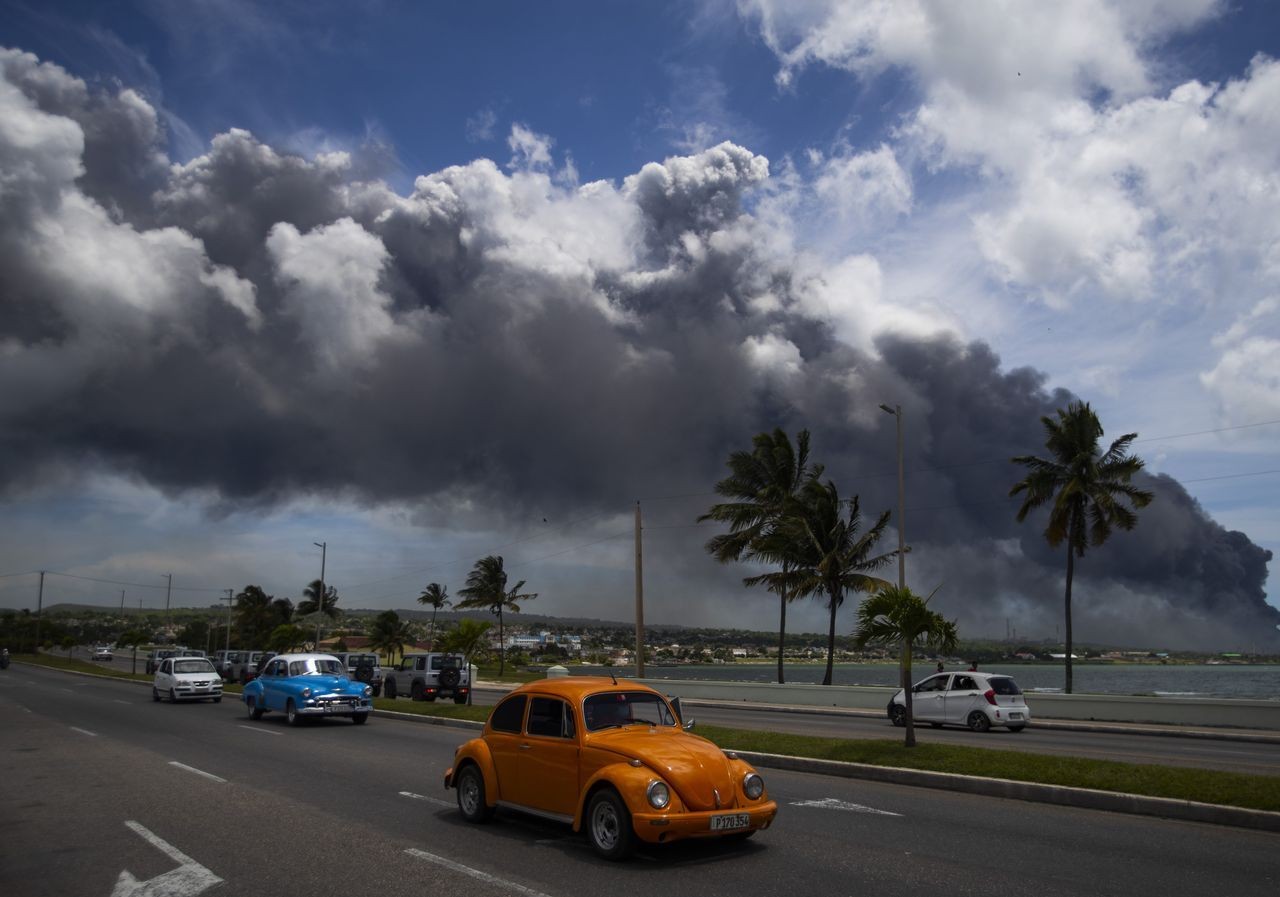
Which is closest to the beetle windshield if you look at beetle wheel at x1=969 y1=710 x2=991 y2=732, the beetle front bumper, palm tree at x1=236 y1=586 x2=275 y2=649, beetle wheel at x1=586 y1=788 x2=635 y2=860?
beetle wheel at x1=586 y1=788 x2=635 y2=860

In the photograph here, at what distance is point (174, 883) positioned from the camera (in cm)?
779

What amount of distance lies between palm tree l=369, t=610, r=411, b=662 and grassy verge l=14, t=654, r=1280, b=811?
91.6 meters

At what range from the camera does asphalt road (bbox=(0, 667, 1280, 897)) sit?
25.3ft

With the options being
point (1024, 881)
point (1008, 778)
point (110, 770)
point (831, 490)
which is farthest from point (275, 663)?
point (831, 490)

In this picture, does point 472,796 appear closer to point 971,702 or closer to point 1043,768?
point 1043,768

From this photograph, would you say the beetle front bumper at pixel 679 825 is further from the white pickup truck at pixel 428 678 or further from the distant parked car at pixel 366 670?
the distant parked car at pixel 366 670

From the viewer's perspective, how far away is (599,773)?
27.6 feet

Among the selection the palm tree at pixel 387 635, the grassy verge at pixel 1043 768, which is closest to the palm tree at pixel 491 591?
the palm tree at pixel 387 635

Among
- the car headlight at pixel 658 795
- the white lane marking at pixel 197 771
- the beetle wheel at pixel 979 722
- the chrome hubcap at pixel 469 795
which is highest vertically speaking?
the car headlight at pixel 658 795

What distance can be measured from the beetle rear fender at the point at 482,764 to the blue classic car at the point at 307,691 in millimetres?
15084

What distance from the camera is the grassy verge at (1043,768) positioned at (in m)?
11.2

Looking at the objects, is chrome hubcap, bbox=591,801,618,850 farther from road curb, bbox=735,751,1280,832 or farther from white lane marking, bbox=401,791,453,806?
road curb, bbox=735,751,1280,832

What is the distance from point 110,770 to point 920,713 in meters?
19.7

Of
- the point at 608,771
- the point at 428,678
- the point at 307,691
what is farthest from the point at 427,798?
the point at 428,678
